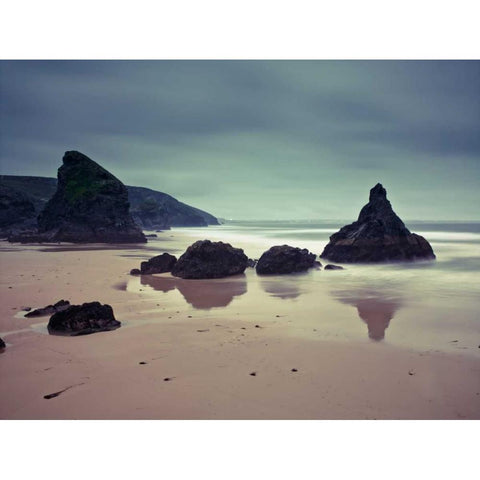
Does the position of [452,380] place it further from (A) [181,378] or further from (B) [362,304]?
(B) [362,304]

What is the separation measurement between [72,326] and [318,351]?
5.03m

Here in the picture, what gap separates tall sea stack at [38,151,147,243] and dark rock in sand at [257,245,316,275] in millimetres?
33007

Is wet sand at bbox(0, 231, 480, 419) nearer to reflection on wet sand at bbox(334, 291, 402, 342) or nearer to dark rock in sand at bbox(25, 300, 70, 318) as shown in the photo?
reflection on wet sand at bbox(334, 291, 402, 342)

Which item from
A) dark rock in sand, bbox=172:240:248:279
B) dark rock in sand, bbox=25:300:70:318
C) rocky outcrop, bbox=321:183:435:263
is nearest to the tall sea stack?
rocky outcrop, bbox=321:183:435:263

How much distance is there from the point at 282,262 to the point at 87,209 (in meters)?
38.1

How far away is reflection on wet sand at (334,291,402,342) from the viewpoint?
8.78m

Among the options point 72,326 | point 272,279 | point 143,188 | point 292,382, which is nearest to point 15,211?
point 272,279

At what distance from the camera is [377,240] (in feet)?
83.6

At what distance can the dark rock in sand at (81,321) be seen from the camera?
8.08 meters

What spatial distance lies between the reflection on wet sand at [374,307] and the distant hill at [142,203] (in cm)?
6786

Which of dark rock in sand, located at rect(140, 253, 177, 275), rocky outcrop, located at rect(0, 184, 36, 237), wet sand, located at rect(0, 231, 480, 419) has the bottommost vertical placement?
wet sand, located at rect(0, 231, 480, 419)

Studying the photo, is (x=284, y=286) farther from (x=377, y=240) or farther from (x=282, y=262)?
(x=377, y=240)

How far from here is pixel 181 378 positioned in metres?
5.75

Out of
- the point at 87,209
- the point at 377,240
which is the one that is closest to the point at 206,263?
the point at 377,240
